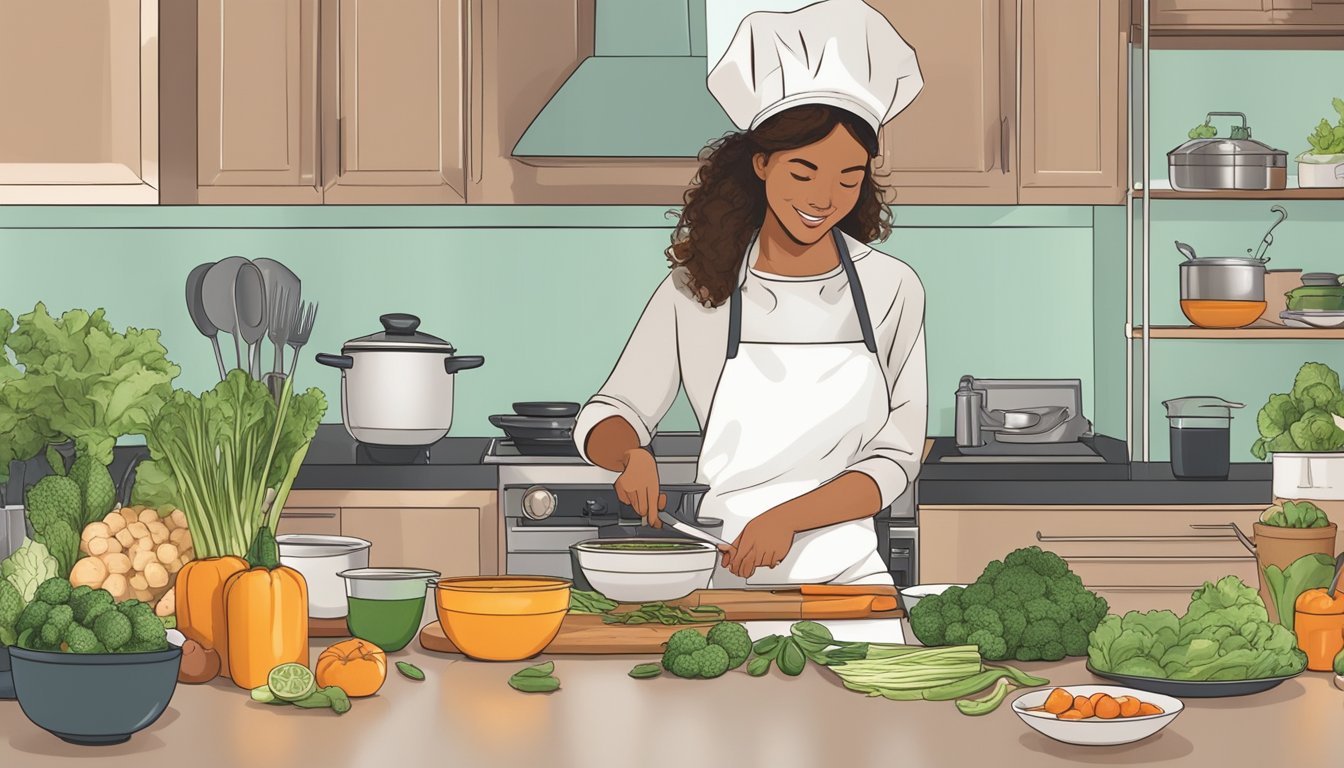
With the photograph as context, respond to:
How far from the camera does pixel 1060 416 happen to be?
327 centimetres

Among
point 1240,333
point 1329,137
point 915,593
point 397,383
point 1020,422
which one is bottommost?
point 915,593

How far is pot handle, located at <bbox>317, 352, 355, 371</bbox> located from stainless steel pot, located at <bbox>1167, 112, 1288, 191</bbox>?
193cm

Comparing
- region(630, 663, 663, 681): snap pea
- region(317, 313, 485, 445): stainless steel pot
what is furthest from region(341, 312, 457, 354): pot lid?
region(630, 663, 663, 681): snap pea

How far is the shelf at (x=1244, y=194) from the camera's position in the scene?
315 centimetres

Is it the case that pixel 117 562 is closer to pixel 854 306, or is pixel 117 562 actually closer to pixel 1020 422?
pixel 854 306

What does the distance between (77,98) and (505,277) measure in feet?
3.62

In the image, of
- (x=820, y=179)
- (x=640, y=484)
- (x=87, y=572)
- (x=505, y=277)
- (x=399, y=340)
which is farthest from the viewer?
(x=505, y=277)

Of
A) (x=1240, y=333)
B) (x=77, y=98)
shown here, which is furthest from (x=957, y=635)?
(x=77, y=98)

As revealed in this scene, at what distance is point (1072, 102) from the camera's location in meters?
3.23

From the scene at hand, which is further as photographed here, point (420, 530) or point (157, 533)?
point (420, 530)

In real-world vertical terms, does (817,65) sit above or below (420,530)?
above

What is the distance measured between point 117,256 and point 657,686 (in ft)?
8.90

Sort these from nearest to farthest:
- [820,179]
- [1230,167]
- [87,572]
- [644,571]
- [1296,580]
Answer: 1. [87,572]
2. [1296,580]
3. [644,571]
4. [820,179]
5. [1230,167]

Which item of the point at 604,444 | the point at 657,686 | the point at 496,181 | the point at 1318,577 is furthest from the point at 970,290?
the point at 657,686
